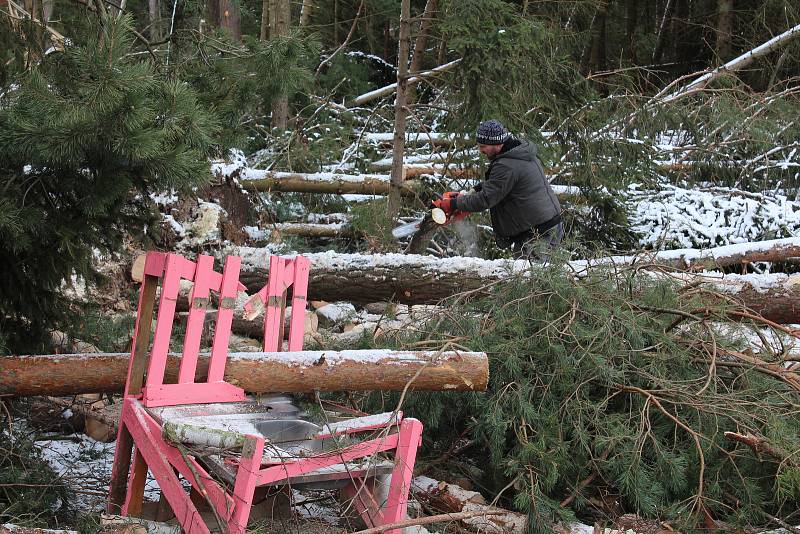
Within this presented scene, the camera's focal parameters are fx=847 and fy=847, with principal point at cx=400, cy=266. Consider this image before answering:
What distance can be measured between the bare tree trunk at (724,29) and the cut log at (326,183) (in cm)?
579

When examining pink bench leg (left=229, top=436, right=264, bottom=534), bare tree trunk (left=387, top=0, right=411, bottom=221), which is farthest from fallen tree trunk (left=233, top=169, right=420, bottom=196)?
pink bench leg (left=229, top=436, right=264, bottom=534)

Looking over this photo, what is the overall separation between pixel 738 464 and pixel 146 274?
2711 mm

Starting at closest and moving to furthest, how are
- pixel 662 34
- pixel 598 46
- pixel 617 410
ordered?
pixel 617 410 → pixel 662 34 → pixel 598 46

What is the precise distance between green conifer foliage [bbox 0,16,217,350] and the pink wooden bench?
38cm

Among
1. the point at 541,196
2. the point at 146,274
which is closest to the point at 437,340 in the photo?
the point at 146,274

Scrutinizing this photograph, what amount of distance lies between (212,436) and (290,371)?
708mm

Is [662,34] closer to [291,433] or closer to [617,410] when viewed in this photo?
[617,410]

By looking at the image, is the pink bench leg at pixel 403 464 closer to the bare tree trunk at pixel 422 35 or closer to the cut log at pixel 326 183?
the bare tree trunk at pixel 422 35

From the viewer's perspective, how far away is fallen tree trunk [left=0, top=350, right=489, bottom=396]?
141 inches

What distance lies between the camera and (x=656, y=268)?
4.65 meters

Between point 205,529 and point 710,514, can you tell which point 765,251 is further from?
point 205,529

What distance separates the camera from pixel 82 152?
3.21m

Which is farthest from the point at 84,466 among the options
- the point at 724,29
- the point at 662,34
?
the point at 662,34

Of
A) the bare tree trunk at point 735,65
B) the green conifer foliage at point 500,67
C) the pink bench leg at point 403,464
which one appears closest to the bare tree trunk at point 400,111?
the green conifer foliage at point 500,67
